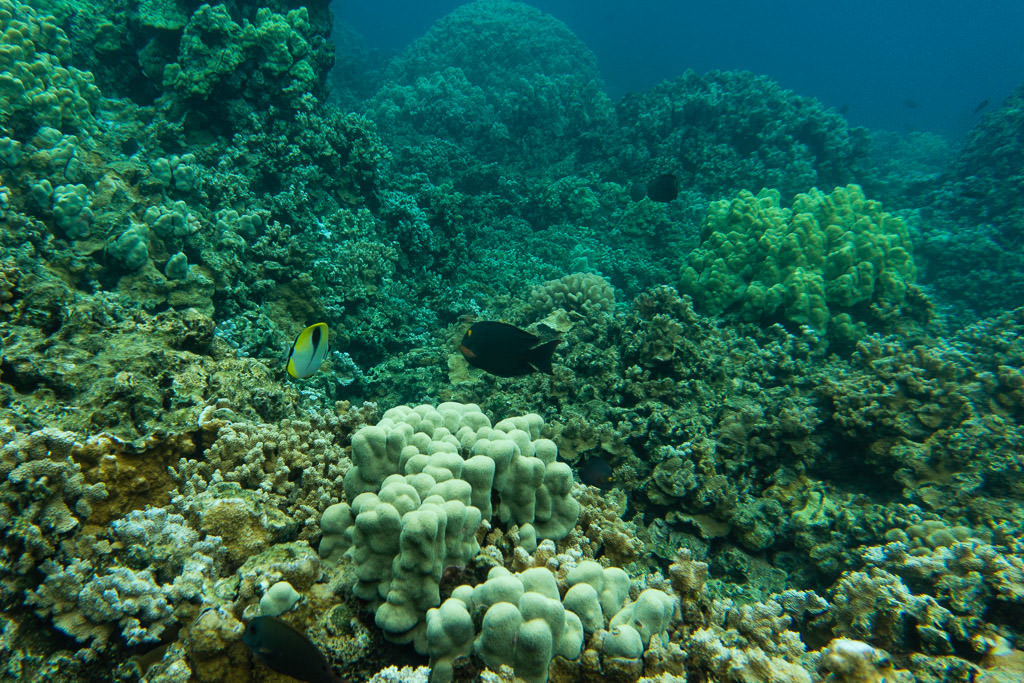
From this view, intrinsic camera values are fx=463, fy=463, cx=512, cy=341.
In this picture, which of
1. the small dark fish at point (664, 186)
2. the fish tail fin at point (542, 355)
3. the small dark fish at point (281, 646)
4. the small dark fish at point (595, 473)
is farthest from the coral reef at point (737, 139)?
the small dark fish at point (281, 646)

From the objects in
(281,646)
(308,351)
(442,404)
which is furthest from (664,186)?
(281,646)

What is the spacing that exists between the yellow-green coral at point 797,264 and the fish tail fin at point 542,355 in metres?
4.35

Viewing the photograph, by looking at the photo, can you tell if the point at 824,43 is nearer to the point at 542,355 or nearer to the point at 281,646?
the point at 542,355

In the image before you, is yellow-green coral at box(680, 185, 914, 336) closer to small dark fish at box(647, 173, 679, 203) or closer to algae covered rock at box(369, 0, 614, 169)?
small dark fish at box(647, 173, 679, 203)

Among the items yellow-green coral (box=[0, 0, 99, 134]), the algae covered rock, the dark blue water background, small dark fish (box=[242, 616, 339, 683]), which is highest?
the dark blue water background

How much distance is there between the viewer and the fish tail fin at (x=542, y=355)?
3.15 m

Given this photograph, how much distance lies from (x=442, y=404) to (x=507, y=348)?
1.91 feet

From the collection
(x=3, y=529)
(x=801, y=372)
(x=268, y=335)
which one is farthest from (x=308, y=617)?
(x=801, y=372)

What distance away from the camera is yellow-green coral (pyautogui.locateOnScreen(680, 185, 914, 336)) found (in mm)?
6406

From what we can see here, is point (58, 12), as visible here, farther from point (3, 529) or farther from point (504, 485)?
point (504, 485)

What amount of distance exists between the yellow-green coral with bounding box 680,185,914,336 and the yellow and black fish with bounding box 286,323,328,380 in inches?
A: 219

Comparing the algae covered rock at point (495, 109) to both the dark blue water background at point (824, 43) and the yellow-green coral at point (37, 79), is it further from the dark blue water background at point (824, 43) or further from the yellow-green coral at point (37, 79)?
the dark blue water background at point (824, 43)

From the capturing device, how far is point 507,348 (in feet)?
10.4

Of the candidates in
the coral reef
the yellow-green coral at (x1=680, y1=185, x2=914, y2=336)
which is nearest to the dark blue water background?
the coral reef
